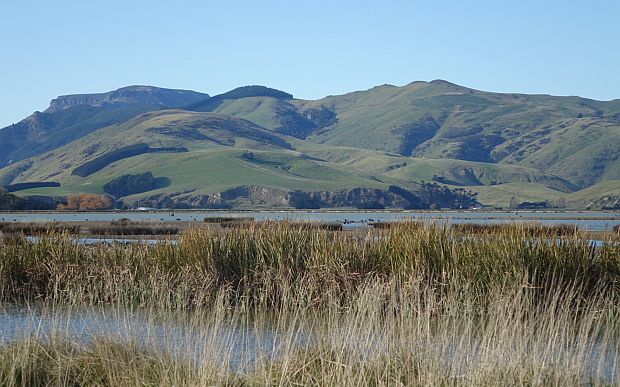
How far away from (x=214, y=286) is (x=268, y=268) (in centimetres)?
154

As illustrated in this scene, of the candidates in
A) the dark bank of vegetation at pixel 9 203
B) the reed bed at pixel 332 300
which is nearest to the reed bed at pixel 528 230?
the reed bed at pixel 332 300

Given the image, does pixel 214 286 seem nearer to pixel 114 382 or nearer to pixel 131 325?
pixel 131 325

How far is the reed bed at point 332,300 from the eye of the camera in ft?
42.3

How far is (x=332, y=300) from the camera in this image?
60.5 feet

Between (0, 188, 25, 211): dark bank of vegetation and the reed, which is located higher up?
(0, 188, 25, 211): dark bank of vegetation

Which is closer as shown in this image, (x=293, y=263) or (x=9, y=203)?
(x=293, y=263)

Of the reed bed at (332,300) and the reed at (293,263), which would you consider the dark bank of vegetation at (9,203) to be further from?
the reed bed at (332,300)

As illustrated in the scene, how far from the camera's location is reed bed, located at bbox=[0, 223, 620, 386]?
42.3ft

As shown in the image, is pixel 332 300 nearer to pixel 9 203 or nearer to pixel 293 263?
pixel 293 263

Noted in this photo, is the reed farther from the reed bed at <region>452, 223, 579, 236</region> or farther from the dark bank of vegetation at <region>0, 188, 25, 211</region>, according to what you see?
the dark bank of vegetation at <region>0, 188, 25, 211</region>

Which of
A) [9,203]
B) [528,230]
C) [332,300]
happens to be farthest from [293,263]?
[9,203]

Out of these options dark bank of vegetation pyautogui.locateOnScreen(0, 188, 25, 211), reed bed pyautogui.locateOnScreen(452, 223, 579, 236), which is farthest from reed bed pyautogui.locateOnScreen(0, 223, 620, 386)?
dark bank of vegetation pyautogui.locateOnScreen(0, 188, 25, 211)

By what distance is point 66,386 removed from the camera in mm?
12867

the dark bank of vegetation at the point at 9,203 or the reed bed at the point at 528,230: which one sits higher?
the dark bank of vegetation at the point at 9,203
